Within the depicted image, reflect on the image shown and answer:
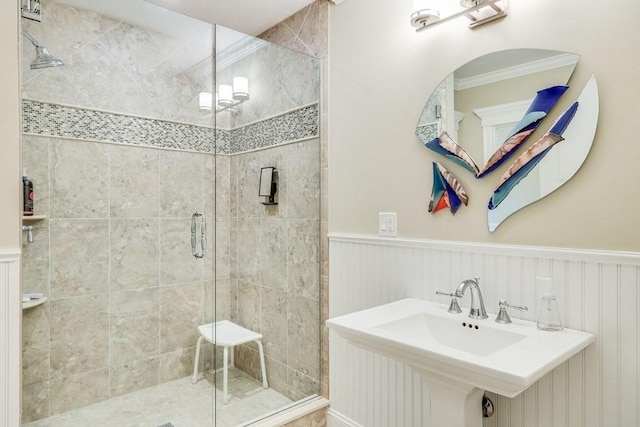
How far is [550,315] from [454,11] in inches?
50.0

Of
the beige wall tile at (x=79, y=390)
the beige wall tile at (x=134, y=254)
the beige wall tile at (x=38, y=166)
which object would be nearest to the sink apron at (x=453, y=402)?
the beige wall tile at (x=134, y=254)

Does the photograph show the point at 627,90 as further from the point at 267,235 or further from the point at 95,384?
the point at 95,384

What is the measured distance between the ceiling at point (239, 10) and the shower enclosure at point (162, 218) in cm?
27

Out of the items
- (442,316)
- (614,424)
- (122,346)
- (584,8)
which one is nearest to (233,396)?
(122,346)

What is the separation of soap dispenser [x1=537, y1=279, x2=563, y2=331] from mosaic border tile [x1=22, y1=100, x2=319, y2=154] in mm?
1449

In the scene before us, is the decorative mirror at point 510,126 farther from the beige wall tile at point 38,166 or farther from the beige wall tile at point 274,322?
the beige wall tile at point 38,166

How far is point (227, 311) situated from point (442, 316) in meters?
1.17

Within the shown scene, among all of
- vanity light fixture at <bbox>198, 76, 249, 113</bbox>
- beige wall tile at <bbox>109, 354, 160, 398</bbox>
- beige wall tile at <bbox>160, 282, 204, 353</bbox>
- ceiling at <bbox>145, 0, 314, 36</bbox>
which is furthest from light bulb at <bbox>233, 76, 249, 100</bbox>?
beige wall tile at <bbox>109, 354, 160, 398</bbox>

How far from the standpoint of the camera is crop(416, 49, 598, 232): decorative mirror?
1.34m

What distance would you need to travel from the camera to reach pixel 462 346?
1.47 m

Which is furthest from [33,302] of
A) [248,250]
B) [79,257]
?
[248,250]

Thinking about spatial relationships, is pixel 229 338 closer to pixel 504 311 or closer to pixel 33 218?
pixel 33 218

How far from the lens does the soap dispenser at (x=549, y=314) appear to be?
4.38ft

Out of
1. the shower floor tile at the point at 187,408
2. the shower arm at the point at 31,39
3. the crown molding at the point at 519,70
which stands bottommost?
the shower floor tile at the point at 187,408
